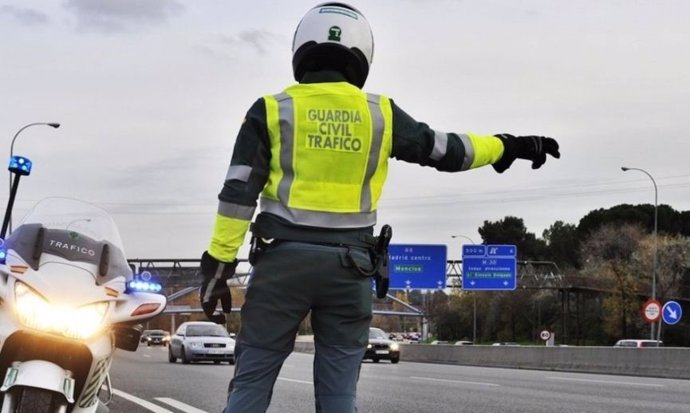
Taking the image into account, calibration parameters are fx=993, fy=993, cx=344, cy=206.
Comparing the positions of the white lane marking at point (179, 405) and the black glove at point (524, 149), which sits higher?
the black glove at point (524, 149)

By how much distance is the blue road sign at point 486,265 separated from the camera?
43688 mm

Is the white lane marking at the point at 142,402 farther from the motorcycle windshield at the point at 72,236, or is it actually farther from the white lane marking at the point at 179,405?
the motorcycle windshield at the point at 72,236

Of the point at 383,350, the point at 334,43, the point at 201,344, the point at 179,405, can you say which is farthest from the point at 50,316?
the point at 383,350

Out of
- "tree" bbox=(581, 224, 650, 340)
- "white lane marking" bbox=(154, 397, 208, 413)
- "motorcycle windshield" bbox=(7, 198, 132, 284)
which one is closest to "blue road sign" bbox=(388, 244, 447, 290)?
"white lane marking" bbox=(154, 397, 208, 413)

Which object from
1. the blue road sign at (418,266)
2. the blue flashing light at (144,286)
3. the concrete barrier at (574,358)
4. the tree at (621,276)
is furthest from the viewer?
the tree at (621,276)

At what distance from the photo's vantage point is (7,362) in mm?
4293

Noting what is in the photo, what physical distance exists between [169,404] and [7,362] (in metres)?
6.48

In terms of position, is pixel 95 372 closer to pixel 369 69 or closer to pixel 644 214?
pixel 369 69

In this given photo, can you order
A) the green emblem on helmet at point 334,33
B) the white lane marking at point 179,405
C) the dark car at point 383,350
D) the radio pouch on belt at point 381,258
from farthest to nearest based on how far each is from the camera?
1. the dark car at point 383,350
2. the white lane marking at point 179,405
3. the green emblem on helmet at point 334,33
4. the radio pouch on belt at point 381,258

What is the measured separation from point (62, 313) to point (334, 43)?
1650 millimetres

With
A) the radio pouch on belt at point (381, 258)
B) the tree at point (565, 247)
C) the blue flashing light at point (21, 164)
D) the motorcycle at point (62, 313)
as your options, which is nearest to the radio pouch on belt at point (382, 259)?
the radio pouch on belt at point (381, 258)

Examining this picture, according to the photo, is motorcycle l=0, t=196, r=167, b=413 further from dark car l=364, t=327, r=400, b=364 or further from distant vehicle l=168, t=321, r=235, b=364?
dark car l=364, t=327, r=400, b=364

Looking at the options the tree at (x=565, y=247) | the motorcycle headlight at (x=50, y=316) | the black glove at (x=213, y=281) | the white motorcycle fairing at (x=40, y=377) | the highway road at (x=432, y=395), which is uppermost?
the tree at (x=565, y=247)

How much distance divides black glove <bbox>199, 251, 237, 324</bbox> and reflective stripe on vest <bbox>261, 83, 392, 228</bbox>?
0.30 m
